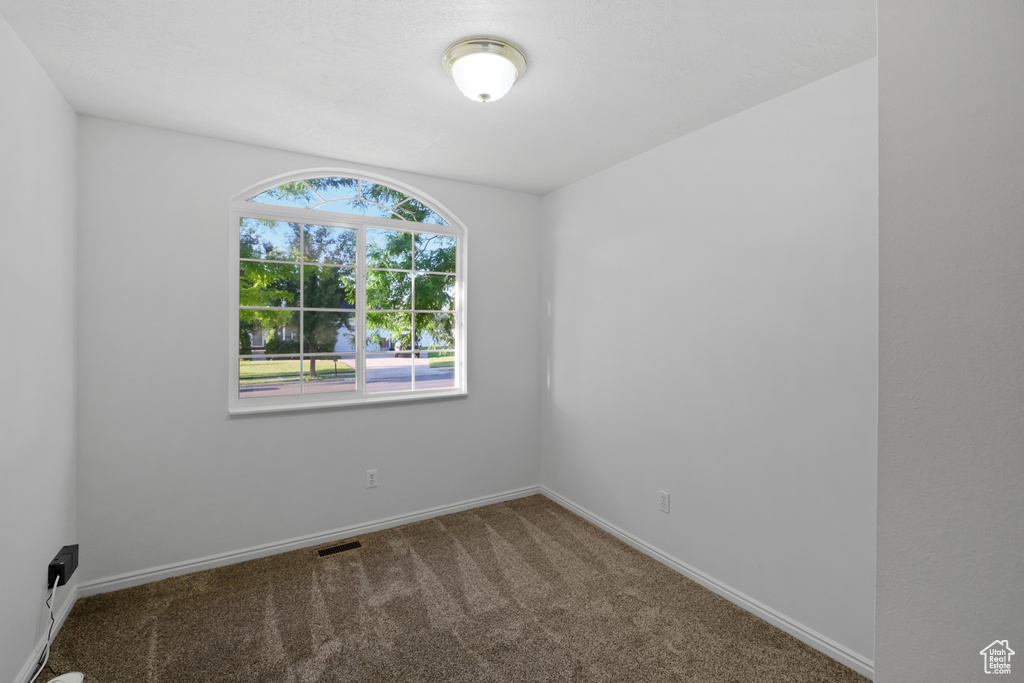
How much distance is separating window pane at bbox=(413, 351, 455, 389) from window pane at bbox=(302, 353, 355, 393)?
0.50 meters

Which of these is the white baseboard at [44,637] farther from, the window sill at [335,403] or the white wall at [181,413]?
the window sill at [335,403]

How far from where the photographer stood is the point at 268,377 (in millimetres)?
2984

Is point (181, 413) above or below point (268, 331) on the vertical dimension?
below

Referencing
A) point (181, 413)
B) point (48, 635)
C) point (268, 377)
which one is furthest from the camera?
point (268, 377)

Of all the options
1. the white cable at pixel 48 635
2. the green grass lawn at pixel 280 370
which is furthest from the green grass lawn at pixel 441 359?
the white cable at pixel 48 635

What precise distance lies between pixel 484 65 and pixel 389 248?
5.93ft

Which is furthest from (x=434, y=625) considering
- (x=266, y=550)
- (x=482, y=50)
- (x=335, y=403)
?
(x=482, y=50)

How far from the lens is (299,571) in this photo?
8.84 feet

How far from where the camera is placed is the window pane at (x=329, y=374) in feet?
10.2

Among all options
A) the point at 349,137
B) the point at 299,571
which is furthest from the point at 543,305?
the point at 299,571

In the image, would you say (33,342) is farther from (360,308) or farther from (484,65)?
(484,65)

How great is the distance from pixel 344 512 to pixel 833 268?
10.3ft

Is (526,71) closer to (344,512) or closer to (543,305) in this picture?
(543,305)

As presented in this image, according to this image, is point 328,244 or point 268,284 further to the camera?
point 328,244
